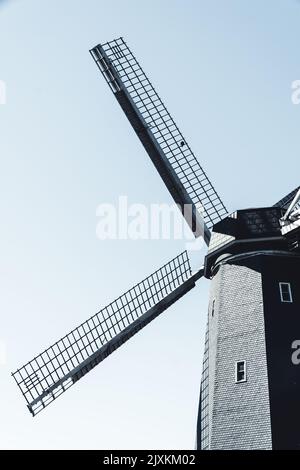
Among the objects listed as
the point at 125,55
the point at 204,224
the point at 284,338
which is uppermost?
the point at 125,55

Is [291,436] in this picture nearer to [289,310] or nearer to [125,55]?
[289,310]

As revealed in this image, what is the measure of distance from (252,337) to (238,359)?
815 millimetres

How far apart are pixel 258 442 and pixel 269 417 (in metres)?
0.77

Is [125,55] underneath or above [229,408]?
above

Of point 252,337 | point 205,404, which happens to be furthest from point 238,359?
point 205,404

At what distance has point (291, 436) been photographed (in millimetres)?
21234

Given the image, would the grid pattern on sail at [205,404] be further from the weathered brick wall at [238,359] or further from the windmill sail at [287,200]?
the windmill sail at [287,200]

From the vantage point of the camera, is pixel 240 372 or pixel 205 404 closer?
pixel 240 372

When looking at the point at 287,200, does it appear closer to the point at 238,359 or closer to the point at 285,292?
the point at 285,292

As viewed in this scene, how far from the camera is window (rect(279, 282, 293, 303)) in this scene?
77.9 feet

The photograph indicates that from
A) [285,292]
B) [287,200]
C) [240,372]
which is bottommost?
[240,372]

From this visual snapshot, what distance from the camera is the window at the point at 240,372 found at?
2262 centimetres

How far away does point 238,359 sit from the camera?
907 inches
